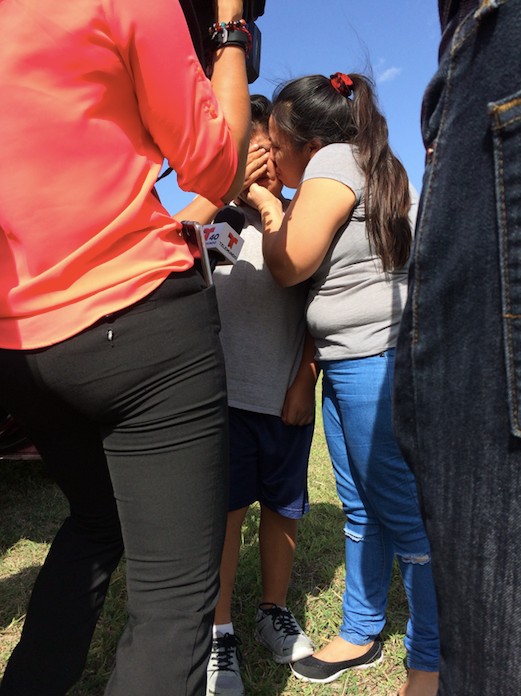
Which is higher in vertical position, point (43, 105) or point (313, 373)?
→ point (43, 105)

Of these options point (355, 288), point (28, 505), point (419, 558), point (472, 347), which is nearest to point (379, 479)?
point (419, 558)

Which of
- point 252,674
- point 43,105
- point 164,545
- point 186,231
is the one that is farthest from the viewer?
point 252,674

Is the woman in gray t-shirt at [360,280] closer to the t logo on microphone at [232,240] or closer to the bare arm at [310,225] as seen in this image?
the bare arm at [310,225]

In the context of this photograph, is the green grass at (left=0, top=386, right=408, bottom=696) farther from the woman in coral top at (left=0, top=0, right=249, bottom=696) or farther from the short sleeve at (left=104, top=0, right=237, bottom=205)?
the short sleeve at (left=104, top=0, right=237, bottom=205)

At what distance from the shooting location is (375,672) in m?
1.72

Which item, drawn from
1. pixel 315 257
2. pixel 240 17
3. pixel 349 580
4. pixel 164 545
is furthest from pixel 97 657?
pixel 240 17

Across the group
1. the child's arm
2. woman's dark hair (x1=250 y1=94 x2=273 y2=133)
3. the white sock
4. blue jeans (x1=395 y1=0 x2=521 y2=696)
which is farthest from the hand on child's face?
the white sock

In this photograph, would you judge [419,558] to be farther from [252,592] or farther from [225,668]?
[252,592]

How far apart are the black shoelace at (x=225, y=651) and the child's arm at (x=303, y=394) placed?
717 mm

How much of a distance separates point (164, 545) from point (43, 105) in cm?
73

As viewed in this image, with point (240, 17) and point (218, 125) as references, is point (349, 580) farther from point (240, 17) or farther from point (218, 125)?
point (240, 17)

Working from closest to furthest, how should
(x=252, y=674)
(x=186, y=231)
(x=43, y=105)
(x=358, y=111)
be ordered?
1. (x=43, y=105)
2. (x=186, y=231)
3. (x=358, y=111)
4. (x=252, y=674)

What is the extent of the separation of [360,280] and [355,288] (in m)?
0.03

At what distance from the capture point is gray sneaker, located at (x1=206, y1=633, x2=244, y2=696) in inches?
61.5
